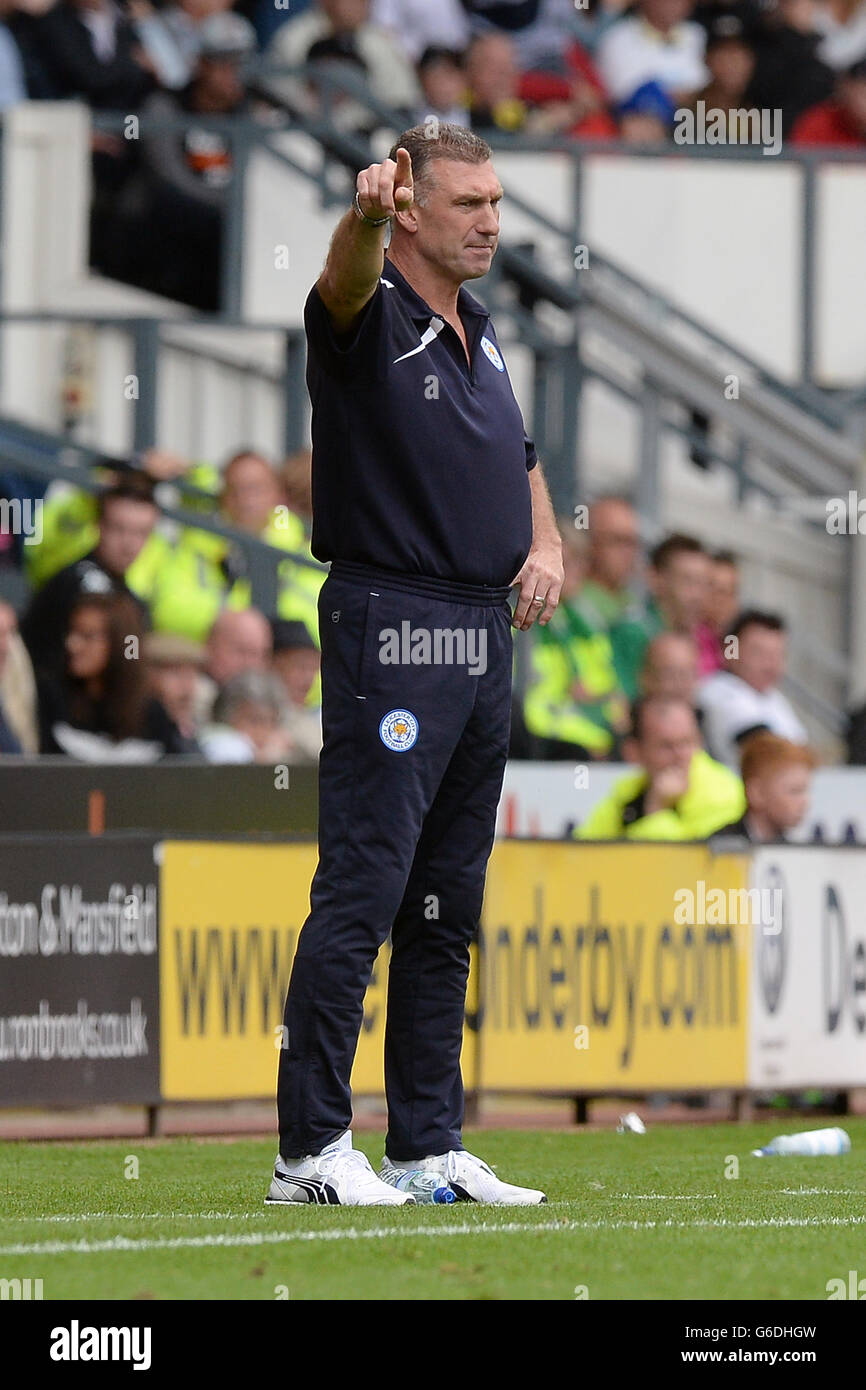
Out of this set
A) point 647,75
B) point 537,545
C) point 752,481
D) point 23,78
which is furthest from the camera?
point 647,75

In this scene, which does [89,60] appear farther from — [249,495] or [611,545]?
[611,545]

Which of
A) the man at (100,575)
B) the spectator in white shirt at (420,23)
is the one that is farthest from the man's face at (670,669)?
the spectator in white shirt at (420,23)

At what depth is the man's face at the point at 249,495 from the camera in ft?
43.2

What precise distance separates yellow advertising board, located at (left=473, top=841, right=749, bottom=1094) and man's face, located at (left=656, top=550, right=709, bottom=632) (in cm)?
330

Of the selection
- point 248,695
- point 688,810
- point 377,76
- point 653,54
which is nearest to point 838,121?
point 653,54

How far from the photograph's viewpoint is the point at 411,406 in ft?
19.4

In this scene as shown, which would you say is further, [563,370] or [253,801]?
[563,370]

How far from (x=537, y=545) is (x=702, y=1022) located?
5010 mm

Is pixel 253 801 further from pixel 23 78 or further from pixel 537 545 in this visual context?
pixel 23 78

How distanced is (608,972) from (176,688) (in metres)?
2.45

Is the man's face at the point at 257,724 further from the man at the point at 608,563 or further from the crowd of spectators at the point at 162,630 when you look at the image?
the man at the point at 608,563

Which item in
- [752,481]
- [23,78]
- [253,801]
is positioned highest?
[23,78]
